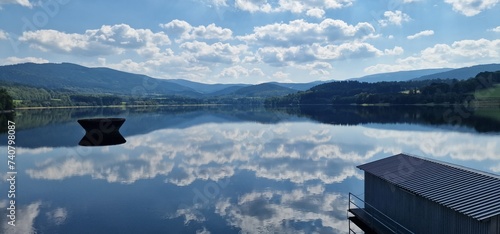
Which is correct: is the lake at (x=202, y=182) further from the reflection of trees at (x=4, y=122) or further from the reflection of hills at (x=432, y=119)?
the reflection of trees at (x=4, y=122)

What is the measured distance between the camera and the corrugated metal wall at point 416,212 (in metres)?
15.2

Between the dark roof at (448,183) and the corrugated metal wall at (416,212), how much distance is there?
40cm

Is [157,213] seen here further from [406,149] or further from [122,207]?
[406,149]

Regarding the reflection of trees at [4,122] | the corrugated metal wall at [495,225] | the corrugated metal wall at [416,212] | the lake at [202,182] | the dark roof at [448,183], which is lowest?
the lake at [202,182]

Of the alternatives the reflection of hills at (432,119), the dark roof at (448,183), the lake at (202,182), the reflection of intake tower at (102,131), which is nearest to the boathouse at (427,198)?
the dark roof at (448,183)

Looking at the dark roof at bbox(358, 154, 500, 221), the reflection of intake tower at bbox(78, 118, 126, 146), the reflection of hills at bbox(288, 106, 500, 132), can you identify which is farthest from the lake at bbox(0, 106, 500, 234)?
the reflection of hills at bbox(288, 106, 500, 132)

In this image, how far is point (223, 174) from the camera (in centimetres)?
3941

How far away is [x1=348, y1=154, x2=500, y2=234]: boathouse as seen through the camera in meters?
15.0

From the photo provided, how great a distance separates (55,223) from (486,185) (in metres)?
26.8

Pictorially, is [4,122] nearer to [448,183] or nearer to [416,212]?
[416,212]

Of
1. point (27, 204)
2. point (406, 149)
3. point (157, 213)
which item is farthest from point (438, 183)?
point (406, 149)

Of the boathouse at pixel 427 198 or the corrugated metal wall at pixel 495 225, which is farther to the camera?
the boathouse at pixel 427 198

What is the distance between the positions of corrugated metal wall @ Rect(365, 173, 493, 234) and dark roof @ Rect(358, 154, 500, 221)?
15.8 inches

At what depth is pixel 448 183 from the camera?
1792 centimetres
